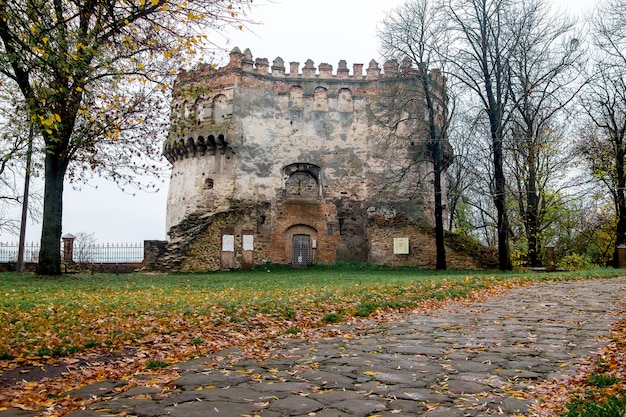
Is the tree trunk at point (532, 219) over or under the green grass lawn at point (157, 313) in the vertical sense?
over

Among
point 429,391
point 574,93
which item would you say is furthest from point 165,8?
point 574,93

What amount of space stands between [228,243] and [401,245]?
877 cm

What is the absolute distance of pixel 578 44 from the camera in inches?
907

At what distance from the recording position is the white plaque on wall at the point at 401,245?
90.6 feet

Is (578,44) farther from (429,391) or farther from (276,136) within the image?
(429,391)

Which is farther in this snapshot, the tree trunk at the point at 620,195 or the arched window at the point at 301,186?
the arched window at the point at 301,186

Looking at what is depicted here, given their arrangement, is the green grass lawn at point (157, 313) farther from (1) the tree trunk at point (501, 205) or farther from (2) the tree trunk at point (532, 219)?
(2) the tree trunk at point (532, 219)

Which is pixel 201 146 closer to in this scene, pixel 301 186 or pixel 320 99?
pixel 301 186

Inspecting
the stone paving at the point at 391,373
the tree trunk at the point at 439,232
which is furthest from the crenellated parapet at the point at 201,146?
the stone paving at the point at 391,373

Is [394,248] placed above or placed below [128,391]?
above

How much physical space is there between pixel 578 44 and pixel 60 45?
21.8 meters

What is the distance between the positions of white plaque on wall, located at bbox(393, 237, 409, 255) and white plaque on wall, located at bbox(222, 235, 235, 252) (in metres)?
8.23

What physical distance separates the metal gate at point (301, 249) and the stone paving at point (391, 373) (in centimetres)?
2104

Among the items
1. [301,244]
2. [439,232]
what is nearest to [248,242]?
[301,244]
